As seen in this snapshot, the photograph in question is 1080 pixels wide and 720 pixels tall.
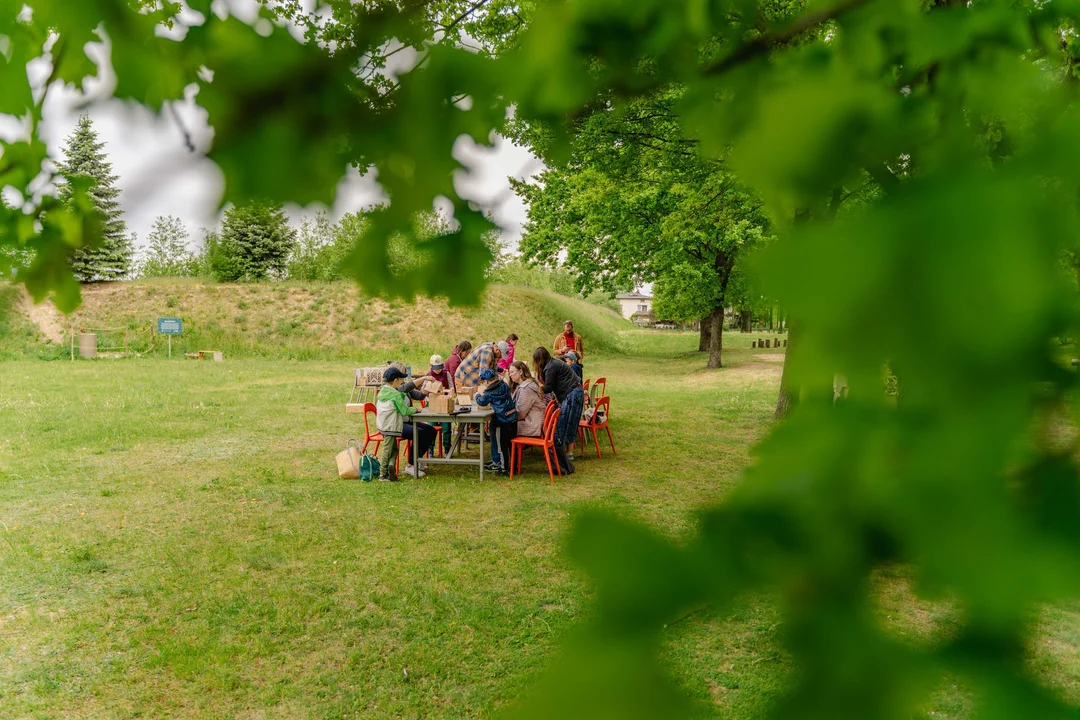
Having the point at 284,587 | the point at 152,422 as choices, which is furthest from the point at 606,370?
the point at 284,587

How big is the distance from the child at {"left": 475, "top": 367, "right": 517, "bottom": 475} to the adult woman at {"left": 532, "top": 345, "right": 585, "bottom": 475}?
2.02 feet

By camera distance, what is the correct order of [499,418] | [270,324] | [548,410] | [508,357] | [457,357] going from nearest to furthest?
[548,410] → [499,418] → [457,357] → [508,357] → [270,324]

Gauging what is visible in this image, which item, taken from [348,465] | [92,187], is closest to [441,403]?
[348,465]

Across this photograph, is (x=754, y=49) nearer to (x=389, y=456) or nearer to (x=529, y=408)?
(x=529, y=408)

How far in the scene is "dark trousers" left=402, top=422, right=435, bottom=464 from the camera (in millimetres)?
8453

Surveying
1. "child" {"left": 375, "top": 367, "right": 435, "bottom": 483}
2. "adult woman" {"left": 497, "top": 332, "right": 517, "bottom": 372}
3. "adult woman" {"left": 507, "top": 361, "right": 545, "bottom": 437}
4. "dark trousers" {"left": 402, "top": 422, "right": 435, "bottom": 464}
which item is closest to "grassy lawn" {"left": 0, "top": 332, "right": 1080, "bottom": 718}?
"child" {"left": 375, "top": 367, "right": 435, "bottom": 483}

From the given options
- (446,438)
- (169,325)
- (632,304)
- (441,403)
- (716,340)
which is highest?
(632,304)

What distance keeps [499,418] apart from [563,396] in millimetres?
1052

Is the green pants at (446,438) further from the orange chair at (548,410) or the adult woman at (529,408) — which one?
the orange chair at (548,410)

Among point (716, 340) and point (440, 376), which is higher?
point (716, 340)

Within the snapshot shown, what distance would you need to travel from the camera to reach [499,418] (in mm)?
8633

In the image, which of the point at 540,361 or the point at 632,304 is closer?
the point at 540,361

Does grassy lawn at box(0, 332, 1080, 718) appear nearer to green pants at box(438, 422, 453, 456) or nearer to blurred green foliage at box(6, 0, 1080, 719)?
blurred green foliage at box(6, 0, 1080, 719)

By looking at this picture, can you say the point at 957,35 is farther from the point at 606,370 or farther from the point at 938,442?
the point at 606,370
